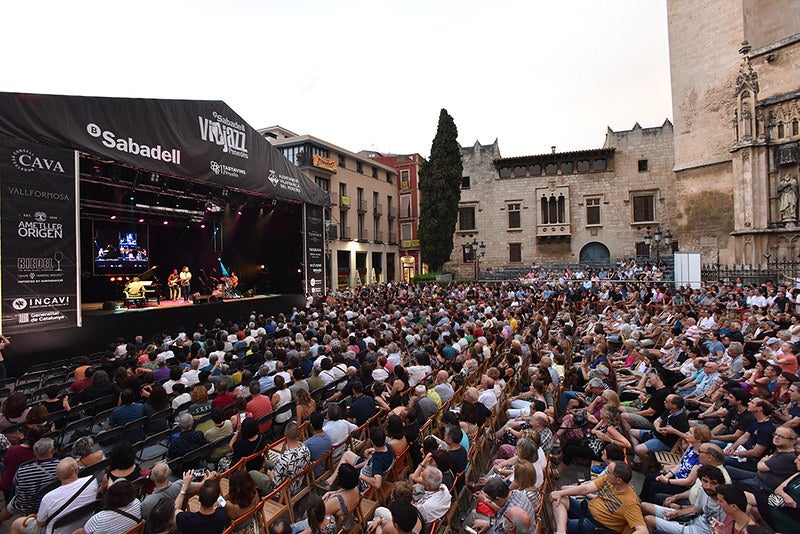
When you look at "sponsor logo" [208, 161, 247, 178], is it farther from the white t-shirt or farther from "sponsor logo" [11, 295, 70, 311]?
the white t-shirt

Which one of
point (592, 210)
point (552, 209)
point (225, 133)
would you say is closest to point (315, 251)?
point (225, 133)

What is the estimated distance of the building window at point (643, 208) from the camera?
28989 millimetres

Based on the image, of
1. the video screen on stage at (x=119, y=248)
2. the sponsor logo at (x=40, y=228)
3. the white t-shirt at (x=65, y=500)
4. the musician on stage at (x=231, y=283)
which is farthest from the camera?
the musician on stage at (x=231, y=283)

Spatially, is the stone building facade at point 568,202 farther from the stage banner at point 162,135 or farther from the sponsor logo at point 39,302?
the sponsor logo at point 39,302

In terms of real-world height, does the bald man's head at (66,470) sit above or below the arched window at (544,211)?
below

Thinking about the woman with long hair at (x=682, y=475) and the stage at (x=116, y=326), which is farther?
the stage at (x=116, y=326)

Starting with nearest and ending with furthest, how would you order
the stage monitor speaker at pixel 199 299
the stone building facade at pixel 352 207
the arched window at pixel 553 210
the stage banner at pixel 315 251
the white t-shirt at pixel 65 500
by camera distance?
the white t-shirt at pixel 65 500 → the stage monitor speaker at pixel 199 299 → the stage banner at pixel 315 251 → the stone building facade at pixel 352 207 → the arched window at pixel 553 210

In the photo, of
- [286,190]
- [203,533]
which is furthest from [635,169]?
[203,533]

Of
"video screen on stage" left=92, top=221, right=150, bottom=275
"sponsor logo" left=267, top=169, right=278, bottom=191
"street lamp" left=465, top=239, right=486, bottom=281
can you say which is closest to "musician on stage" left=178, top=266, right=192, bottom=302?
"video screen on stage" left=92, top=221, right=150, bottom=275

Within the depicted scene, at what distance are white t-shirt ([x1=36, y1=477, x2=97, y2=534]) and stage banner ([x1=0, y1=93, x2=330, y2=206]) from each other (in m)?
9.39

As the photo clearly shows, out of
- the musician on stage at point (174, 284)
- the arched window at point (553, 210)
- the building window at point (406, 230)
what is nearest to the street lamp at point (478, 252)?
the building window at point (406, 230)

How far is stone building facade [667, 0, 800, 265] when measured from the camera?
17.2 meters

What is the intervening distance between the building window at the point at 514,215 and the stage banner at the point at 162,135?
1962 centimetres

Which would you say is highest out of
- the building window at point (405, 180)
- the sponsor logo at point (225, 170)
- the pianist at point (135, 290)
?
the building window at point (405, 180)
